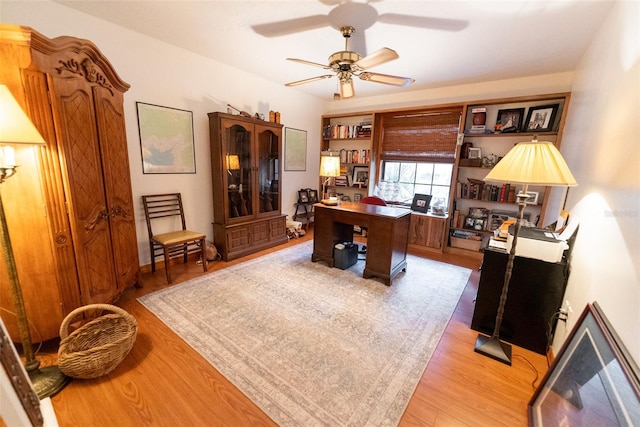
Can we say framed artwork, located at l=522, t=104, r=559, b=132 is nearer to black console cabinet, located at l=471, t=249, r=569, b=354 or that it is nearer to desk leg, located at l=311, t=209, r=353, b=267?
black console cabinet, located at l=471, t=249, r=569, b=354

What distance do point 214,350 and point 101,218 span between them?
1.34 meters

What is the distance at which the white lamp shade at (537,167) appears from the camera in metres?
1.39

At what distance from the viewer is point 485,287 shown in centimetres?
201

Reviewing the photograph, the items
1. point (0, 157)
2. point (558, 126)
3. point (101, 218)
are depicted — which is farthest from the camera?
point (558, 126)

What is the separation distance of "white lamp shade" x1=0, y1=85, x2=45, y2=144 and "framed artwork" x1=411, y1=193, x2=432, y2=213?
13.9ft

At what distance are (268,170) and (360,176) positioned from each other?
1840 millimetres

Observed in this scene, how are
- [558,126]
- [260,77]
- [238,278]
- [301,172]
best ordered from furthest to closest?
[301,172] < [260,77] < [558,126] < [238,278]

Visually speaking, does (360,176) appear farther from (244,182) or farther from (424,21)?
(424,21)

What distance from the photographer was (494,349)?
1816mm

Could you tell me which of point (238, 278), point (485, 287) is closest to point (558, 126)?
point (485, 287)

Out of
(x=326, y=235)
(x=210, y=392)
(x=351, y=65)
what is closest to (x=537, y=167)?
(x=351, y=65)

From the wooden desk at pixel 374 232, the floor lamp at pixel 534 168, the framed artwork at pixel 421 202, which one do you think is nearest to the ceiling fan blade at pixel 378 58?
the floor lamp at pixel 534 168

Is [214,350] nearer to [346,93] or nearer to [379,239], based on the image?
[379,239]

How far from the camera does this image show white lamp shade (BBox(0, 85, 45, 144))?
113cm
